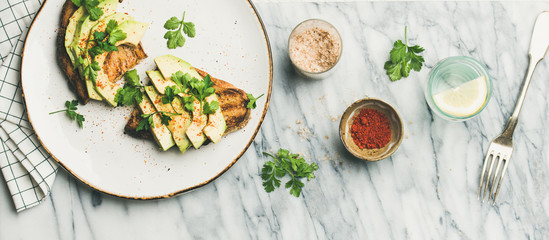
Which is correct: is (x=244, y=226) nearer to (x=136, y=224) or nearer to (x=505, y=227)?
(x=136, y=224)

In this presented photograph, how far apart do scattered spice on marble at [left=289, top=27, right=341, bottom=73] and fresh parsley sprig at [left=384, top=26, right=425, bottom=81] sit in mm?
326

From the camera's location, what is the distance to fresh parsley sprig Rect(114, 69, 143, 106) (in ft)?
7.18

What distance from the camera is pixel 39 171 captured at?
2254mm

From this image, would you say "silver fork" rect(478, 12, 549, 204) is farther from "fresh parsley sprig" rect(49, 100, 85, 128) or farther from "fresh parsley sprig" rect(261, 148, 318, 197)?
"fresh parsley sprig" rect(49, 100, 85, 128)

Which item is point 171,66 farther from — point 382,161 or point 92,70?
point 382,161

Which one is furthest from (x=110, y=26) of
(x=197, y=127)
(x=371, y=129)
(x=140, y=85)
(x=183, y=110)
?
(x=371, y=129)

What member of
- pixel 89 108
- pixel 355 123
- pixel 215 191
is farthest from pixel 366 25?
pixel 89 108

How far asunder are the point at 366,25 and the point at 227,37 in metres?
0.77

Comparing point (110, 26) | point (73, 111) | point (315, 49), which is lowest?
point (73, 111)

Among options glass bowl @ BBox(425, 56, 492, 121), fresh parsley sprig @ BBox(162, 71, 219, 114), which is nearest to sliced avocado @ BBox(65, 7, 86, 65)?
fresh parsley sprig @ BBox(162, 71, 219, 114)

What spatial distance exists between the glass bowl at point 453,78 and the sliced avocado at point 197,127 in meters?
1.20

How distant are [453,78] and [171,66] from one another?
4.96 ft

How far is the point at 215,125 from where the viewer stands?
218 cm

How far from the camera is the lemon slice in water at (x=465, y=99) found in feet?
7.84
